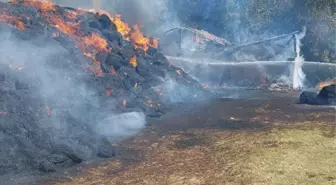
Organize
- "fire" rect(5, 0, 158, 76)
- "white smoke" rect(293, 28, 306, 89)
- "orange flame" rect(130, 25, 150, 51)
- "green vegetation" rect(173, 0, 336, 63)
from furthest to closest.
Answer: "green vegetation" rect(173, 0, 336, 63) → "white smoke" rect(293, 28, 306, 89) → "orange flame" rect(130, 25, 150, 51) → "fire" rect(5, 0, 158, 76)

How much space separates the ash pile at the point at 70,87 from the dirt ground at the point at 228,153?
1195 mm

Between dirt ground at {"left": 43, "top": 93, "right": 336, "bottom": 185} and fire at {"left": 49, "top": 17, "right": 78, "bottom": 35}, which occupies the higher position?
fire at {"left": 49, "top": 17, "right": 78, "bottom": 35}

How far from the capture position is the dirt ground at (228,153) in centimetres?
873

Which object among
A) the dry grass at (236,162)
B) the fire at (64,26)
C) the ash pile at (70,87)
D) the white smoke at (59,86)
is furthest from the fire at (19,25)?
the dry grass at (236,162)

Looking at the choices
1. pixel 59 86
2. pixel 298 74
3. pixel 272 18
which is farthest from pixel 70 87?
pixel 272 18

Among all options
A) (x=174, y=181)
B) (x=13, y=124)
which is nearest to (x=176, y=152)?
(x=174, y=181)

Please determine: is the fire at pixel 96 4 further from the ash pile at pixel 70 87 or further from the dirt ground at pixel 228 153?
the dirt ground at pixel 228 153

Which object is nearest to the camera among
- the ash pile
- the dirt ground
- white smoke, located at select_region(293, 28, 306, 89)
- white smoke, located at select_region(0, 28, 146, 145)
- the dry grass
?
the dry grass

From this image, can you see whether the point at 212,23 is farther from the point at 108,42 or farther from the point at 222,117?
the point at 222,117

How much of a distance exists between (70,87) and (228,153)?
26.5 feet

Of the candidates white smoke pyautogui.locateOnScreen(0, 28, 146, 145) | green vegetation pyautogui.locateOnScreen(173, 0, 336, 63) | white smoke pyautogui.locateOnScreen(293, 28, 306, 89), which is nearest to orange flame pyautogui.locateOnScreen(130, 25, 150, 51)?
white smoke pyautogui.locateOnScreen(0, 28, 146, 145)

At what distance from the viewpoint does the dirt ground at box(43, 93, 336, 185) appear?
344 inches

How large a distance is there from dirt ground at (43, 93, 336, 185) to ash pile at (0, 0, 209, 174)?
1195 millimetres

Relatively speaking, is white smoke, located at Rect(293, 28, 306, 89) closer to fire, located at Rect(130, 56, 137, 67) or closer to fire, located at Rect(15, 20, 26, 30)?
fire, located at Rect(130, 56, 137, 67)
